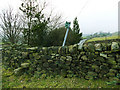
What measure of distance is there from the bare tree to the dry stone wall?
501 cm

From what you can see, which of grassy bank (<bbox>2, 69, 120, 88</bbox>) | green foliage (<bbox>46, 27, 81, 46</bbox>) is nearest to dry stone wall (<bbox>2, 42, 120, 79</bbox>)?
grassy bank (<bbox>2, 69, 120, 88</bbox>)

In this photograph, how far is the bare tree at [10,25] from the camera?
8.12m

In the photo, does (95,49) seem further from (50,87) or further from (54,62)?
(50,87)

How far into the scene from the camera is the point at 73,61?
2.80 meters

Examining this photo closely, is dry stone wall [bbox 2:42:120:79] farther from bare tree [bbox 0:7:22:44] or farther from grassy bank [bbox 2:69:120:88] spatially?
bare tree [bbox 0:7:22:44]

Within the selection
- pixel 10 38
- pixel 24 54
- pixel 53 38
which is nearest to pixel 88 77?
pixel 24 54

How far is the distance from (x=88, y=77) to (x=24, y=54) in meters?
2.54

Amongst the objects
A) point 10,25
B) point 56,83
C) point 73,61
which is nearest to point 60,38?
point 73,61

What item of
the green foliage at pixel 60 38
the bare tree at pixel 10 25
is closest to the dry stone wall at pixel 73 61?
the green foliage at pixel 60 38

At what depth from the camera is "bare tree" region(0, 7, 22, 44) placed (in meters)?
8.12

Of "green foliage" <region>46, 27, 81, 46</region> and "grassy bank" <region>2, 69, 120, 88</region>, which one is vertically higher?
"green foliage" <region>46, 27, 81, 46</region>

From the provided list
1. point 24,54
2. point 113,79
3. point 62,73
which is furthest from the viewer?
point 24,54

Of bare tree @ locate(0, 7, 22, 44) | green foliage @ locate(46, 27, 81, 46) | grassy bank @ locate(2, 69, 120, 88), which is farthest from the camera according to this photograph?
bare tree @ locate(0, 7, 22, 44)

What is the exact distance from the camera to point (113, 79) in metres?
2.23
